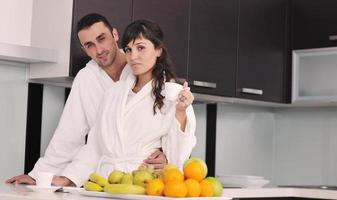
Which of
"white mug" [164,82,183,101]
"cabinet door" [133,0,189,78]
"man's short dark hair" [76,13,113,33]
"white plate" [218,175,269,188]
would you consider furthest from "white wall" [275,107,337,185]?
"white mug" [164,82,183,101]

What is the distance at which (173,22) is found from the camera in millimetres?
4129

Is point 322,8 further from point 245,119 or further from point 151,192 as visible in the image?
point 151,192

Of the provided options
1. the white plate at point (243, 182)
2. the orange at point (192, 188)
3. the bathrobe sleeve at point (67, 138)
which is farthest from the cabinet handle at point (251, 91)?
the orange at point (192, 188)

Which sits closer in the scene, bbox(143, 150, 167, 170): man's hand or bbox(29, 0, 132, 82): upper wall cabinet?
bbox(143, 150, 167, 170): man's hand

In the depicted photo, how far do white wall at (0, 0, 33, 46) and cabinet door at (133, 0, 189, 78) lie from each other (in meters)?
0.58

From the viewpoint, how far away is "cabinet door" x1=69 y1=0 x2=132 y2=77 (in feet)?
11.9

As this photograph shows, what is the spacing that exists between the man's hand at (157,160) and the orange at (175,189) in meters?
0.77

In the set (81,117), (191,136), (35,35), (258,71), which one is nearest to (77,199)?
(191,136)

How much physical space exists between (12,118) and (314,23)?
196 centimetres

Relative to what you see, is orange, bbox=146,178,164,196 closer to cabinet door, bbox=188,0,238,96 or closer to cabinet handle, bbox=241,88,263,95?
cabinet door, bbox=188,0,238,96

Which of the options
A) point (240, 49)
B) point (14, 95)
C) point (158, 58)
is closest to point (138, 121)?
point (158, 58)

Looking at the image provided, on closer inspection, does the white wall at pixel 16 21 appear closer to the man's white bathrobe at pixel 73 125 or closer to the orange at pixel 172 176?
the man's white bathrobe at pixel 73 125

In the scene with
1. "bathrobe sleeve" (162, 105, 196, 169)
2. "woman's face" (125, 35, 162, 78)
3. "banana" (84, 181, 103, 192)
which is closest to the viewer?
"banana" (84, 181, 103, 192)

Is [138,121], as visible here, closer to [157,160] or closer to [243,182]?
[157,160]
